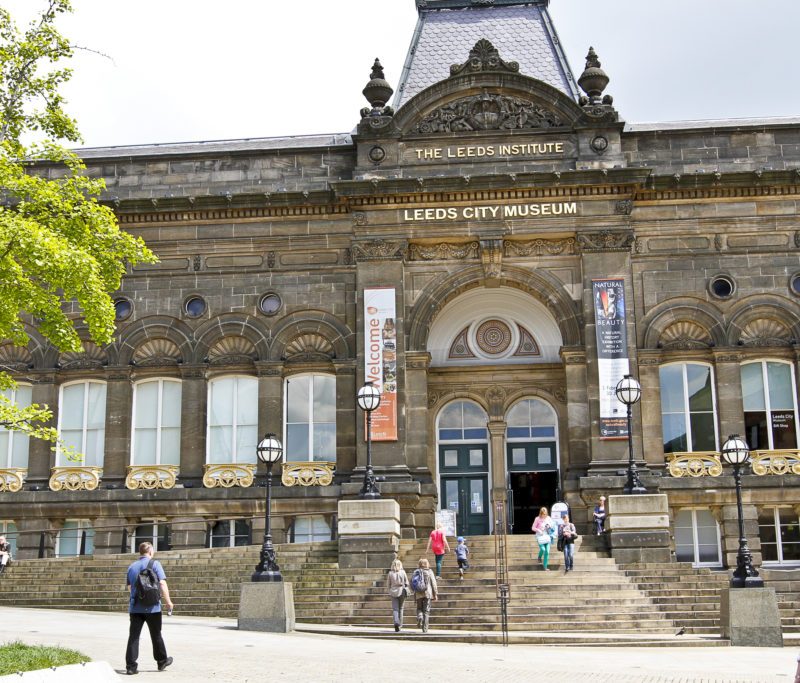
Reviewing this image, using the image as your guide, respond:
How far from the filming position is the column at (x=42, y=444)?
113ft

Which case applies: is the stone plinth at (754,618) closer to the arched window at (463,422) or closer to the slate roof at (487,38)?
the arched window at (463,422)

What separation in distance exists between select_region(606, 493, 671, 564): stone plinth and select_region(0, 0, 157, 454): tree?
13036 mm

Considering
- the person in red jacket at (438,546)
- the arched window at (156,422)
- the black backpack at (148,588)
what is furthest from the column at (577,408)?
the black backpack at (148,588)

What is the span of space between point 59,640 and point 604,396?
18.5m

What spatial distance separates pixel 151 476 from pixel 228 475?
2.46m

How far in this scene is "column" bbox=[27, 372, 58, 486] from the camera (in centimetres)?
3431

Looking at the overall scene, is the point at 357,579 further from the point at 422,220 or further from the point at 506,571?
the point at 422,220

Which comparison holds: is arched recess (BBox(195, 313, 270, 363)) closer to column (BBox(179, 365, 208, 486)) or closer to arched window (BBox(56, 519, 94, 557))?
column (BBox(179, 365, 208, 486))

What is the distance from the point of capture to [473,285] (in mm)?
34344

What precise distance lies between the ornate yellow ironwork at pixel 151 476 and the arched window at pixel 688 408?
49.4 ft

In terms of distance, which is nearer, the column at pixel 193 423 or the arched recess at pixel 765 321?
the arched recess at pixel 765 321

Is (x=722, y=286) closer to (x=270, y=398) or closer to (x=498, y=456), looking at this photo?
(x=498, y=456)

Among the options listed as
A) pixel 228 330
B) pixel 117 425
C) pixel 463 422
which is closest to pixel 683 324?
pixel 463 422

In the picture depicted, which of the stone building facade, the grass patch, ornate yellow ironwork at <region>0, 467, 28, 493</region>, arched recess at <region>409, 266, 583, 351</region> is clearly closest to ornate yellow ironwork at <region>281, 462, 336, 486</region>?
the stone building facade
